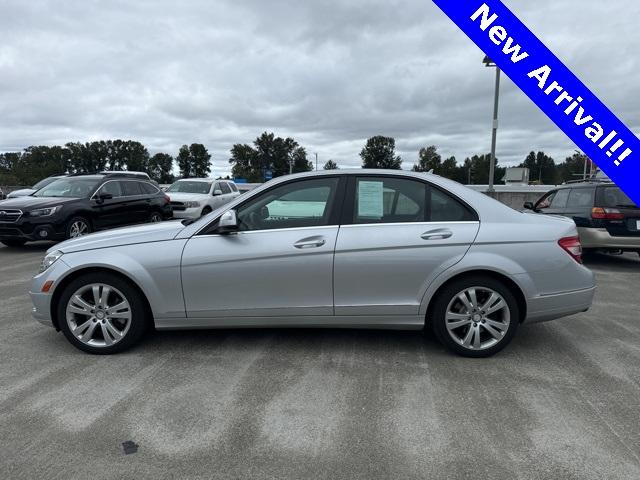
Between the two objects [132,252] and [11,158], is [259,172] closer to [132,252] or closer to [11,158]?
[11,158]

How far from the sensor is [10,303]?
5664 millimetres

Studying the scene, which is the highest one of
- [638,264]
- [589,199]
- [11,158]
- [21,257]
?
[11,158]

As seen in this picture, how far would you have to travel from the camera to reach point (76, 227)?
10008mm

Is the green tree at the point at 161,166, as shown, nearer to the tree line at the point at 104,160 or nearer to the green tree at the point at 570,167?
the tree line at the point at 104,160

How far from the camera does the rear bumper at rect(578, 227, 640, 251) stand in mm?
7910

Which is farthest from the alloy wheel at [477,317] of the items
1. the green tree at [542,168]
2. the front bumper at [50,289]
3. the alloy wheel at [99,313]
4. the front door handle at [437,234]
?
the green tree at [542,168]

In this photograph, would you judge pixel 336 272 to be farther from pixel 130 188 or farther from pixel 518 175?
pixel 518 175

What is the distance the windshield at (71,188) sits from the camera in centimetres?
1051

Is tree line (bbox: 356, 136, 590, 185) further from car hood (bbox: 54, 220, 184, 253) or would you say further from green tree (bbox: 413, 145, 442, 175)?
car hood (bbox: 54, 220, 184, 253)

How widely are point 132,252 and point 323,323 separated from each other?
1.69 m

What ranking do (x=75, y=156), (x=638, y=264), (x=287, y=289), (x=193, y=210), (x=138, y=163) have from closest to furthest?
(x=287, y=289) → (x=638, y=264) → (x=193, y=210) → (x=75, y=156) → (x=138, y=163)

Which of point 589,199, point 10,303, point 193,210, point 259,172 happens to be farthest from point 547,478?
point 259,172

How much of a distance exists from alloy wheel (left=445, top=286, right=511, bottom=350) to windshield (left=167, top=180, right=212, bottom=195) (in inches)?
500

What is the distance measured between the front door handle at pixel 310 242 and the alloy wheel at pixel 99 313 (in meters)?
1.51
